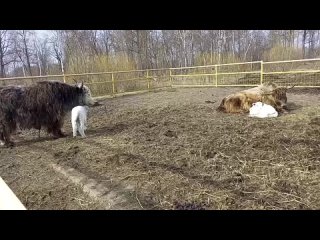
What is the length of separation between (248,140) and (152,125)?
268 cm

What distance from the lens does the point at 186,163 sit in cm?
423

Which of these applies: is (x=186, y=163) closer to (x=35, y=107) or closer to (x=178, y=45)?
(x=35, y=107)

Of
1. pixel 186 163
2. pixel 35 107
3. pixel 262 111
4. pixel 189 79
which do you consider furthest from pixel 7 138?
pixel 189 79

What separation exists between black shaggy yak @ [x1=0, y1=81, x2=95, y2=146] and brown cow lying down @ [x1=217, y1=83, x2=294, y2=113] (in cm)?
419

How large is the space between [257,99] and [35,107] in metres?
5.44

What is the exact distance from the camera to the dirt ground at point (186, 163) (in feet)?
10.4

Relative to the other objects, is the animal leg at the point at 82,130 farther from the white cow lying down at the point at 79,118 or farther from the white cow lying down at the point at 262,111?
the white cow lying down at the point at 262,111

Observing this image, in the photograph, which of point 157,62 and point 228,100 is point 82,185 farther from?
point 157,62

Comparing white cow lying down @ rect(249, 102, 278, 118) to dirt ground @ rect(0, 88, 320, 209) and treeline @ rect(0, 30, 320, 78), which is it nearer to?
dirt ground @ rect(0, 88, 320, 209)

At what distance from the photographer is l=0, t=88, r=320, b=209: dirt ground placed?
3166 mm

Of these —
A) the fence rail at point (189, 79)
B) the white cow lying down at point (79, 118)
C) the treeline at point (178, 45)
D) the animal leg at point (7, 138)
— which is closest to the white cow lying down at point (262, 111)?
the white cow lying down at point (79, 118)

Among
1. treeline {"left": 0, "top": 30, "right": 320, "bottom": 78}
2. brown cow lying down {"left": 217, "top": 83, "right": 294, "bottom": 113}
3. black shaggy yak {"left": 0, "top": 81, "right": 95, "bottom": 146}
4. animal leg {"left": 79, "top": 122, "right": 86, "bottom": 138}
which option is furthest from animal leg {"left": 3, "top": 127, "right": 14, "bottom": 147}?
treeline {"left": 0, "top": 30, "right": 320, "bottom": 78}

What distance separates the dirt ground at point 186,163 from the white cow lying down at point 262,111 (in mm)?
220
